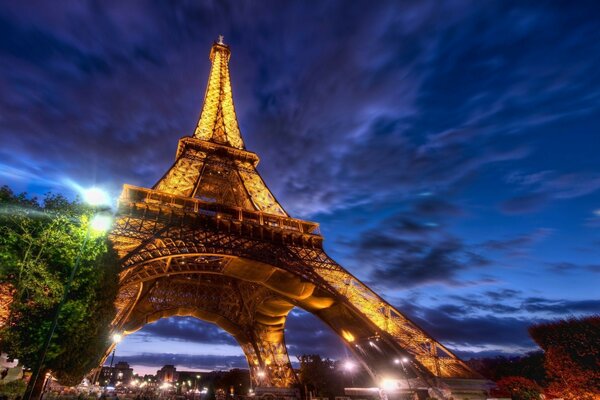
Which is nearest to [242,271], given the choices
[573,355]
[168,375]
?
[573,355]

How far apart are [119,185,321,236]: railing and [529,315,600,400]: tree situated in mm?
20382

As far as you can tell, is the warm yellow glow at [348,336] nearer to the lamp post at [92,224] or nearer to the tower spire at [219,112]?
the lamp post at [92,224]

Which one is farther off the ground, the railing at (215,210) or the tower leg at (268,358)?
the railing at (215,210)

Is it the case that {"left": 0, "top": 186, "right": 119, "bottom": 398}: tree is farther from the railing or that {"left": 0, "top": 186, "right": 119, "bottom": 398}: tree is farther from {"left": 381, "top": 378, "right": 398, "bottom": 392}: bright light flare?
{"left": 381, "top": 378, "right": 398, "bottom": 392}: bright light flare

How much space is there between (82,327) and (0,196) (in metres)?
5.69

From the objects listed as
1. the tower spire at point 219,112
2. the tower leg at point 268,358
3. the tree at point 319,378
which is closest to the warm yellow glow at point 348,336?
the tower leg at point 268,358

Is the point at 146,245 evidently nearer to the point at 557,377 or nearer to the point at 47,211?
the point at 47,211

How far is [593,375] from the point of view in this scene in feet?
76.4

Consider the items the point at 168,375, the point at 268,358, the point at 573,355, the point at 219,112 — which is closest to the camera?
the point at 573,355

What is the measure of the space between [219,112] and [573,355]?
3784 cm

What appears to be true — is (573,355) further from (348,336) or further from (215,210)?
(215,210)

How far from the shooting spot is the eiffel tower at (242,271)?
1748 cm

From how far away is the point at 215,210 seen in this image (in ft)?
75.5

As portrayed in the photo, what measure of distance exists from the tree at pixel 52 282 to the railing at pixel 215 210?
6.52m
